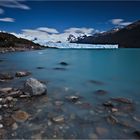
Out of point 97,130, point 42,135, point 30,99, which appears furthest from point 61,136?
point 30,99

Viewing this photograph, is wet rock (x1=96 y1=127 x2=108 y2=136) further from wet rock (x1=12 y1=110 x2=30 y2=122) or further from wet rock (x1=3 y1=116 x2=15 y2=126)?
wet rock (x1=3 y1=116 x2=15 y2=126)

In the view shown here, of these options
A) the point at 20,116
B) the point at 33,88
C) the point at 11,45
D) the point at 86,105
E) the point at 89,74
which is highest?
the point at 33,88

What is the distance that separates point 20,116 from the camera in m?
5.73

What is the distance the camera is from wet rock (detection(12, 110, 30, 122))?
5527 mm

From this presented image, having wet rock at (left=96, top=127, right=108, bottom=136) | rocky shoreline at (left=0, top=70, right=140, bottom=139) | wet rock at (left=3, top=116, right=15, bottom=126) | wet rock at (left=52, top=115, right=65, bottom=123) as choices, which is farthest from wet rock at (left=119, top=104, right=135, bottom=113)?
wet rock at (left=3, top=116, right=15, bottom=126)

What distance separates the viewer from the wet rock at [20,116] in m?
5.53

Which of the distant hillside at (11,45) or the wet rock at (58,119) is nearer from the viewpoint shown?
the wet rock at (58,119)

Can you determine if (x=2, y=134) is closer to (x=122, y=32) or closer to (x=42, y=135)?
(x=42, y=135)

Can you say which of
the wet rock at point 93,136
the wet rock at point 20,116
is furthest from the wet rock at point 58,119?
the wet rock at point 93,136

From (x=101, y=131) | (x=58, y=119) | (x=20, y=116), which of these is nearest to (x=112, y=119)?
(x=101, y=131)

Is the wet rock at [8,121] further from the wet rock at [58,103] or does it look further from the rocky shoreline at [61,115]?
the wet rock at [58,103]

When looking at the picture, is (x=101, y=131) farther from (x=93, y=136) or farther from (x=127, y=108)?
(x=127, y=108)

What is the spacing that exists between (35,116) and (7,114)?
2.67ft

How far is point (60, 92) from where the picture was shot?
8844 mm
